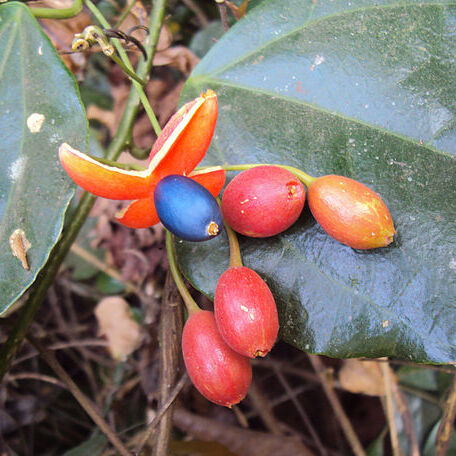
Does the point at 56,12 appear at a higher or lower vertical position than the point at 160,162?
higher

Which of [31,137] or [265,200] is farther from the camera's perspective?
[31,137]

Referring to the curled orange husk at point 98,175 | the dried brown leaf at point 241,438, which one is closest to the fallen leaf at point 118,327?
the dried brown leaf at point 241,438

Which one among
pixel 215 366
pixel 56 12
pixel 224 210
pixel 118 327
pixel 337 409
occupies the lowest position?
pixel 337 409

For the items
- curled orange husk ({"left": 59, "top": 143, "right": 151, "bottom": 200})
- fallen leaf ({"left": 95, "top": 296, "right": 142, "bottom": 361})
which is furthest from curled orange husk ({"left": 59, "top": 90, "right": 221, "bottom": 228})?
fallen leaf ({"left": 95, "top": 296, "right": 142, "bottom": 361})

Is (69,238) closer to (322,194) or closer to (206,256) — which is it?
(206,256)

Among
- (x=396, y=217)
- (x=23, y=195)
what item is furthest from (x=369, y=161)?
(x=23, y=195)

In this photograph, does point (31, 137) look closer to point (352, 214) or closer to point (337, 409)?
point (352, 214)

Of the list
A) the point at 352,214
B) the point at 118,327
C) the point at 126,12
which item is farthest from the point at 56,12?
the point at 118,327
